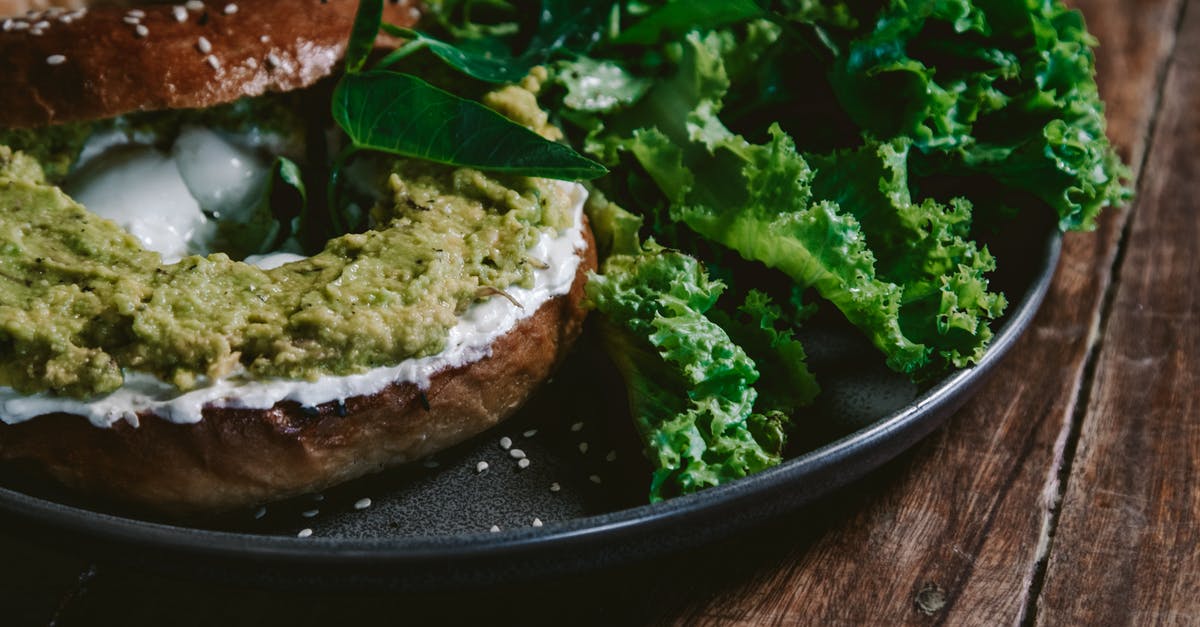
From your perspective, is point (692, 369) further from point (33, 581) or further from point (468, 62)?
point (33, 581)

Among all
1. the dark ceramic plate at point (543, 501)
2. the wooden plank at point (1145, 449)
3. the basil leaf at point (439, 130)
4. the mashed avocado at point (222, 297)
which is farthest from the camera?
the basil leaf at point (439, 130)

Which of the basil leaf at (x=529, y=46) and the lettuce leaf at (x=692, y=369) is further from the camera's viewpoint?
the basil leaf at (x=529, y=46)

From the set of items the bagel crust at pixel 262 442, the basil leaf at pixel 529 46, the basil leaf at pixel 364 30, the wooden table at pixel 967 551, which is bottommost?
the wooden table at pixel 967 551

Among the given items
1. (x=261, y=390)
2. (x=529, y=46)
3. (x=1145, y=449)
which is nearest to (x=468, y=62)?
(x=529, y=46)

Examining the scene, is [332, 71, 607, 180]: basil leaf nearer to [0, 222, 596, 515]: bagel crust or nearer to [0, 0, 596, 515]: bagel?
[0, 0, 596, 515]: bagel

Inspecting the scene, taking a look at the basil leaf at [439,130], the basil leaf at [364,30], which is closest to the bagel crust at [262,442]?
the basil leaf at [439,130]

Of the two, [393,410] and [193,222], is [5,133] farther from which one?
[393,410]

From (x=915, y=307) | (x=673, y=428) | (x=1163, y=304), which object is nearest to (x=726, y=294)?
(x=915, y=307)

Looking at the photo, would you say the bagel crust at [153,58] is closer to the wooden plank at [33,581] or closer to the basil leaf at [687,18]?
the basil leaf at [687,18]
